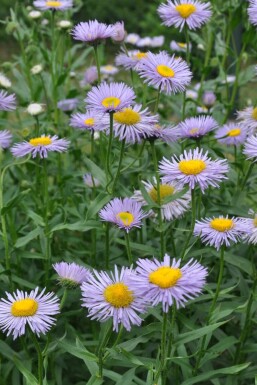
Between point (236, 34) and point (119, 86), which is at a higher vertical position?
point (236, 34)

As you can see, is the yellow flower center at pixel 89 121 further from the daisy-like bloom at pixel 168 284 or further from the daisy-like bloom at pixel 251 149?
the daisy-like bloom at pixel 168 284

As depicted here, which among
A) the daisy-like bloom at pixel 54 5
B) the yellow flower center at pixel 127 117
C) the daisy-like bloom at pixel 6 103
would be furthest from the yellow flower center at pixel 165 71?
the daisy-like bloom at pixel 54 5

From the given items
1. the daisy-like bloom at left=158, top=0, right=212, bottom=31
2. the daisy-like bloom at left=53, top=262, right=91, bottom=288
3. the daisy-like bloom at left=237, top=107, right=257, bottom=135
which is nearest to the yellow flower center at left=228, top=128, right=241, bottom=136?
the daisy-like bloom at left=237, top=107, right=257, bottom=135

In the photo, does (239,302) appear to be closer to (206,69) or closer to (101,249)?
(101,249)

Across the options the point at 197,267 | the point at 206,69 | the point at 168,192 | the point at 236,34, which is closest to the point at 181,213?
the point at 168,192

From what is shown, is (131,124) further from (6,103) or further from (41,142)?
(6,103)
